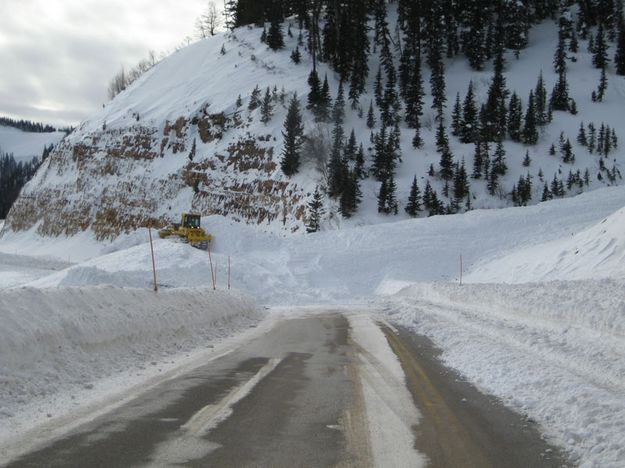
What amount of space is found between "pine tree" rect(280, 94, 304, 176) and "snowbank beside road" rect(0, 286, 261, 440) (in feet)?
147

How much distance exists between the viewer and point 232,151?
63.8 meters

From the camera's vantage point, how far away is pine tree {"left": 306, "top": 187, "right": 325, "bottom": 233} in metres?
49.3

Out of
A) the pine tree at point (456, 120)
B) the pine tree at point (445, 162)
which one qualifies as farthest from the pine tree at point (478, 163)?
the pine tree at point (456, 120)

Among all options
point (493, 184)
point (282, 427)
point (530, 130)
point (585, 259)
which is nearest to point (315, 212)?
point (493, 184)

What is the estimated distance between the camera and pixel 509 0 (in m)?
94.2

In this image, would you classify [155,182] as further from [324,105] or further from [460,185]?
[460,185]

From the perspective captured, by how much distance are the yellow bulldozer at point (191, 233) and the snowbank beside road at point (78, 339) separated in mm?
27946

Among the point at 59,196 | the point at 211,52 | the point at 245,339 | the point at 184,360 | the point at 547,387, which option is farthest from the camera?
the point at 211,52

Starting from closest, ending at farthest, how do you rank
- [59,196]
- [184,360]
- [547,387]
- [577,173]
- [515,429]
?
1. [515,429]
2. [547,387]
3. [184,360]
4. [577,173]
5. [59,196]

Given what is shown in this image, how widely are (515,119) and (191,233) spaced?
149ft

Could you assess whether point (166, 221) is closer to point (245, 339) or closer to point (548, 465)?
point (245, 339)

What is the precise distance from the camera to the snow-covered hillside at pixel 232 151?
5694cm

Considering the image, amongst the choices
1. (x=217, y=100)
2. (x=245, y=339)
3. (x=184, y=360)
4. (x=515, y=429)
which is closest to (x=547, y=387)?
(x=515, y=429)

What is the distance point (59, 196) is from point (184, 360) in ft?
247
